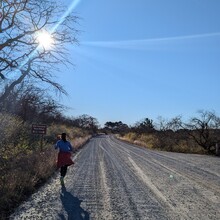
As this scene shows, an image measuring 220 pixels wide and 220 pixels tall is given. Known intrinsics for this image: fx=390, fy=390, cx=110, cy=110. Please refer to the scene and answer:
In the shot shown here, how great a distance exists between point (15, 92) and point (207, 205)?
53.3 ft

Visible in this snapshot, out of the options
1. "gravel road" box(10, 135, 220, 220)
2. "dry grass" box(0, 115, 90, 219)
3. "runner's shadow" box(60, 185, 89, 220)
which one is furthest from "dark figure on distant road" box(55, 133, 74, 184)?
"runner's shadow" box(60, 185, 89, 220)

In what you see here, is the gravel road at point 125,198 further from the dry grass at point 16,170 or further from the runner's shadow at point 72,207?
the dry grass at point 16,170

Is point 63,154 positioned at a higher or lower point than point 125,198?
higher

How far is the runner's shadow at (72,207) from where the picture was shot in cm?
844

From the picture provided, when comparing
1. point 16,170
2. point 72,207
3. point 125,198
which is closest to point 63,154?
point 16,170

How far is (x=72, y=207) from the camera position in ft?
30.9

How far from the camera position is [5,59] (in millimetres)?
12492

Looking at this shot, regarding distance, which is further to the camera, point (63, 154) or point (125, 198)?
point (63, 154)

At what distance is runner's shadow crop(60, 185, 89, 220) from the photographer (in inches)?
332

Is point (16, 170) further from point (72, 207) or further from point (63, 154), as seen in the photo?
point (72, 207)

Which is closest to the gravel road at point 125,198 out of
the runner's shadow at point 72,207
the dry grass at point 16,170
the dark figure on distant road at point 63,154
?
the runner's shadow at point 72,207

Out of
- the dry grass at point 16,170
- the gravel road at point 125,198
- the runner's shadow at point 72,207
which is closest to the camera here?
the runner's shadow at point 72,207

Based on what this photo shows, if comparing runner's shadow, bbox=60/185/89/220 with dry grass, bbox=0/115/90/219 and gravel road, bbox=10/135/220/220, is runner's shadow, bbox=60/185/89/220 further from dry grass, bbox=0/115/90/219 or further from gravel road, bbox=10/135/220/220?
dry grass, bbox=0/115/90/219

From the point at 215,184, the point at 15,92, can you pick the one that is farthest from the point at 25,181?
the point at 15,92
